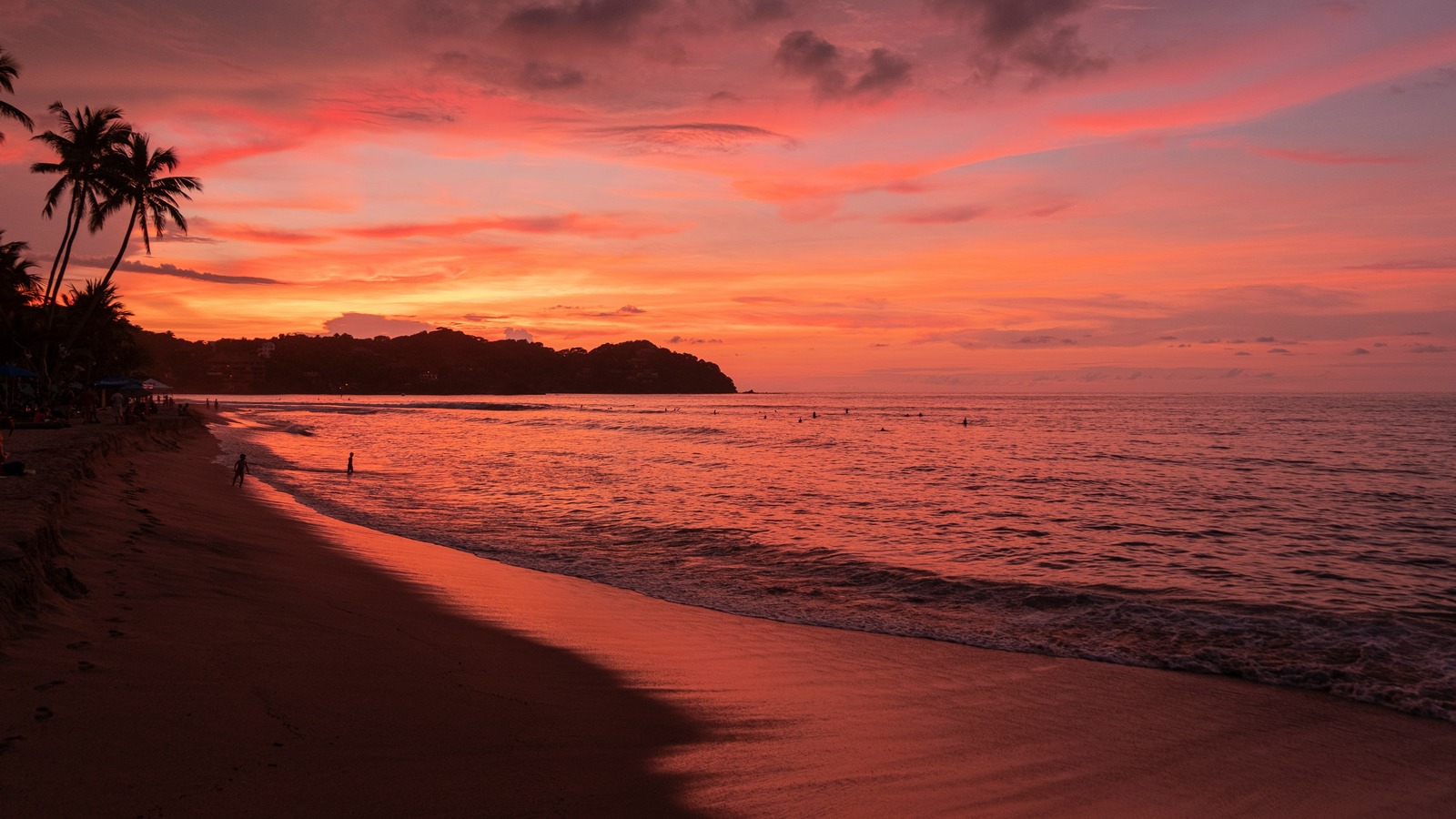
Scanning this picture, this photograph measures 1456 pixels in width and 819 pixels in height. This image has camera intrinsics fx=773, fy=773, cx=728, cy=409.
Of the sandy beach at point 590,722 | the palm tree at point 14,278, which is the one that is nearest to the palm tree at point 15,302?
the palm tree at point 14,278

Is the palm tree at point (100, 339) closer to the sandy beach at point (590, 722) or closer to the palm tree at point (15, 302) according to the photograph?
the palm tree at point (15, 302)

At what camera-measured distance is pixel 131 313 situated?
7631 centimetres

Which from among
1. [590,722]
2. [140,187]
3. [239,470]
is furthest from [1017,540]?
[140,187]

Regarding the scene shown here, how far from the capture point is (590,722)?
7457mm

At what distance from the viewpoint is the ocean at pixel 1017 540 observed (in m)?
11.7

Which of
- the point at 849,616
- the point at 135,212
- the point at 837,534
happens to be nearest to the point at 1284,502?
the point at 837,534

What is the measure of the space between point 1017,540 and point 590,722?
15.7 meters

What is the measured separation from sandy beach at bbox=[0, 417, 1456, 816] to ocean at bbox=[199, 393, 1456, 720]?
1940 mm

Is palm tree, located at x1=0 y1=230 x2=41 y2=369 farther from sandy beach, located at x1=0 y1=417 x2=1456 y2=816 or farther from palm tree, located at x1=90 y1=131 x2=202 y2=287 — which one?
sandy beach, located at x1=0 y1=417 x2=1456 y2=816

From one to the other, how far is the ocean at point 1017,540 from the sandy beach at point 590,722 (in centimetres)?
194

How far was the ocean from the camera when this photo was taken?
11.7 m

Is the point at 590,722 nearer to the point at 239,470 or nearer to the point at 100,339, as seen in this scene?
the point at 239,470

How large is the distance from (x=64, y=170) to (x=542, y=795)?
55233mm

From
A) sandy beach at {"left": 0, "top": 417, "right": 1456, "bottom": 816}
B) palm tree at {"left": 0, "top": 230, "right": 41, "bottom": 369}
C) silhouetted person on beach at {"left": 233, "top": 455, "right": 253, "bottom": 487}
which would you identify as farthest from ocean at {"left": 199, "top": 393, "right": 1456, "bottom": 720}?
palm tree at {"left": 0, "top": 230, "right": 41, "bottom": 369}
